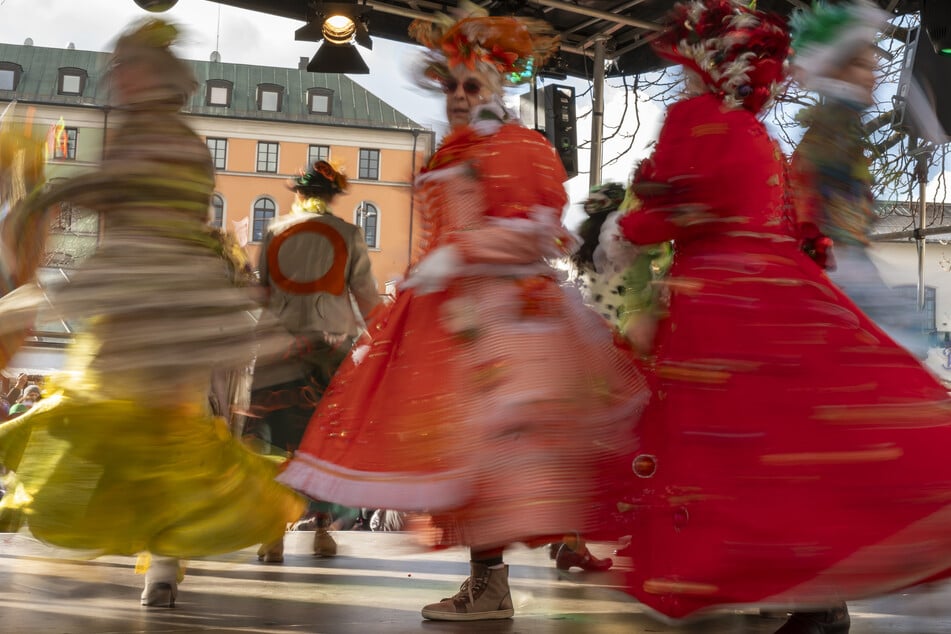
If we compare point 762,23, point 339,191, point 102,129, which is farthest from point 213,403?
point 762,23

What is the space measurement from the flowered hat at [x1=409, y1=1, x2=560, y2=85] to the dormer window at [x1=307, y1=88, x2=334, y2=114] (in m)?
24.5

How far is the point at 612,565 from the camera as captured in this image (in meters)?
2.20

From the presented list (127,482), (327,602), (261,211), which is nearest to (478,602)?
(327,602)

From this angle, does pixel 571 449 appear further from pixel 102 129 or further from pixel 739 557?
pixel 102 129

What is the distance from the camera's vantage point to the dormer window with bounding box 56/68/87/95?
20847 millimetres

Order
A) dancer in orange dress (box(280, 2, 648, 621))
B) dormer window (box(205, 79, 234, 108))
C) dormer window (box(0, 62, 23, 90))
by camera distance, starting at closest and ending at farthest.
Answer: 1. dancer in orange dress (box(280, 2, 648, 621))
2. dormer window (box(205, 79, 234, 108))
3. dormer window (box(0, 62, 23, 90))

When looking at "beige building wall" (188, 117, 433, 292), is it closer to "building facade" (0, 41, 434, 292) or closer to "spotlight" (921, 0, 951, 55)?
"building facade" (0, 41, 434, 292)

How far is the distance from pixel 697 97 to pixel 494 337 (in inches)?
28.6

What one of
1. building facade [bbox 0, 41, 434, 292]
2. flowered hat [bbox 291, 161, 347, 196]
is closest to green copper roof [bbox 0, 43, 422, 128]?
building facade [bbox 0, 41, 434, 292]

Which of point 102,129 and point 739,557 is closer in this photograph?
point 739,557

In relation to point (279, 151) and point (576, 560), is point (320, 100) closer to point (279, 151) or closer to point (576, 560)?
point (279, 151)

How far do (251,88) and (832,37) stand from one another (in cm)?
2708

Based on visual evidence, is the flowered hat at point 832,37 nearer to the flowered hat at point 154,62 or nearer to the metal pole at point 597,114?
the flowered hat at point 154,62

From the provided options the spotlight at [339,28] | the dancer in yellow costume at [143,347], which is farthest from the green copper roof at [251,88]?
the dancer in yellow costume at [143,347]
